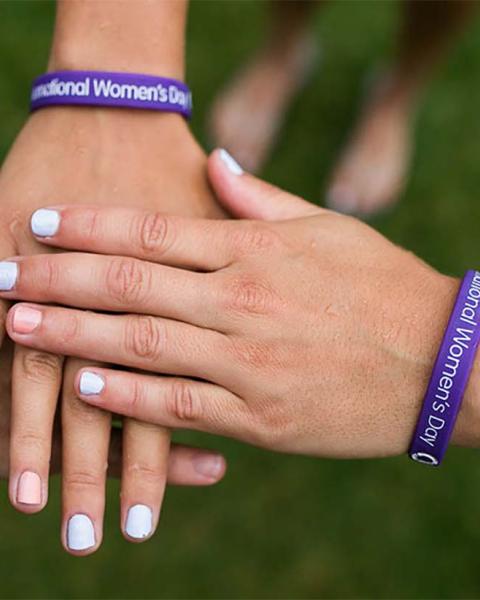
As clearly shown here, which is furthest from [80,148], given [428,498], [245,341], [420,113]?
[420,113]

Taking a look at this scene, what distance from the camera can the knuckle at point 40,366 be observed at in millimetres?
1315

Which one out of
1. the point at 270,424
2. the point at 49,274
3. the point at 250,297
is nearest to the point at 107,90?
the point at 49,274

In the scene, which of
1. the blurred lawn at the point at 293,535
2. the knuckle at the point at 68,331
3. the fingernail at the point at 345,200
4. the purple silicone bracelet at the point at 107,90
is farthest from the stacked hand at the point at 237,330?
the fingernail at the point at 345,200

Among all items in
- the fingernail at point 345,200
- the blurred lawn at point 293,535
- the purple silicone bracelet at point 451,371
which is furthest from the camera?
the fingernail at point 345,200

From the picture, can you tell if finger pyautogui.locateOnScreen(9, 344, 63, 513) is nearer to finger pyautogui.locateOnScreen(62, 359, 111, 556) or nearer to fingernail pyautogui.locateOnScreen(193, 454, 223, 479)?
finger pyautogui.locateOnScreen(62, 359, 111, 556)

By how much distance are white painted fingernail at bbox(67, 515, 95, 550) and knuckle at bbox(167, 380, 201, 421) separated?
0.23m

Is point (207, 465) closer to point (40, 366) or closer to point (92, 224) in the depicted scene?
point (40, 366)

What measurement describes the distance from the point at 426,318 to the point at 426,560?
3.61 ft

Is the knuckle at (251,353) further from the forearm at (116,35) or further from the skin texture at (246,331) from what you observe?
the forearm at (116,35)

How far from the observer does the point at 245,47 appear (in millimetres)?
2717

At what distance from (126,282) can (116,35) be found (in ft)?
1.53

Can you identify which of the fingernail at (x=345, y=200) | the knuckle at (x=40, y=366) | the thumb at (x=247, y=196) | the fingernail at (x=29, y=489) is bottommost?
the fingernail at (x=29, y=489)

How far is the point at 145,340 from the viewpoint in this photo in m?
1.30

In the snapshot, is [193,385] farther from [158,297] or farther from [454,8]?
[454,8]
